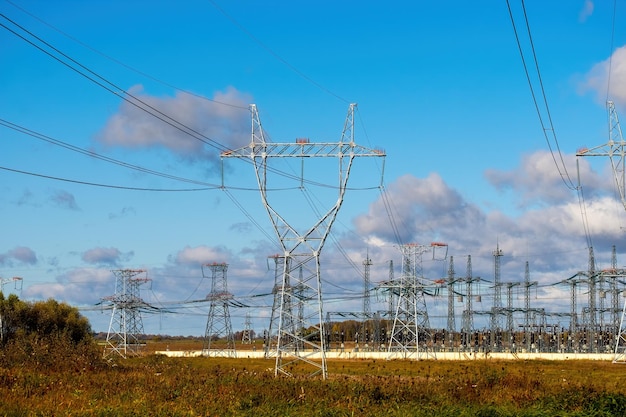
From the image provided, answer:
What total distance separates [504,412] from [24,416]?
14.1 metres

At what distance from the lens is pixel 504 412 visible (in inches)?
999

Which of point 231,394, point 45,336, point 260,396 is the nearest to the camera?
point 231,394

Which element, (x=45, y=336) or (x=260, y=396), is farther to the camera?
(x=45, y=336)

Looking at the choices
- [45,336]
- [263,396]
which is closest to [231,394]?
[263,396]

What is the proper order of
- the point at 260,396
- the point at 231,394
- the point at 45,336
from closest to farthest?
the point at 231,394 < the point at 260,396 < the point at 45,336

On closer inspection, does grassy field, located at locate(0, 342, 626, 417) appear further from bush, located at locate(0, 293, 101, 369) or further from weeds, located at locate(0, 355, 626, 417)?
bush, located at locate(0, 293, 101, 369)

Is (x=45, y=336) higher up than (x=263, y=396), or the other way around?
(x=45, y=336)

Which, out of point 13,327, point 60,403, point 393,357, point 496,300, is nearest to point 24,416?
point 60,403

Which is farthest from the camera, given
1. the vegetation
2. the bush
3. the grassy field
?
the bush

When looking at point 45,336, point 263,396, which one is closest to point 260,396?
point 263,396

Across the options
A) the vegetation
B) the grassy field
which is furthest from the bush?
the grassy field

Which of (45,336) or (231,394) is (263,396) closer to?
(231,394)

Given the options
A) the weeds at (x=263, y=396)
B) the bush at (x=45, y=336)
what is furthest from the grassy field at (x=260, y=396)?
the bush at (x=45, y=336)

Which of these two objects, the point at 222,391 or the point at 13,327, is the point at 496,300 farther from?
the point at 222,391
